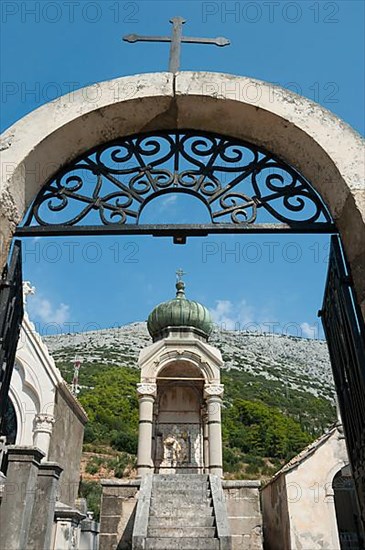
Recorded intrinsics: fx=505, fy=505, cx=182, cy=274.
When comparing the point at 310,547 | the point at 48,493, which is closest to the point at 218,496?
the point at 310,547

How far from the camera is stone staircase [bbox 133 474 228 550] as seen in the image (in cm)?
911

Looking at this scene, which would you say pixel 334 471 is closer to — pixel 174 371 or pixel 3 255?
pixel 174 371

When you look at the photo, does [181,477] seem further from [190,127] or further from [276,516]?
[190,127]

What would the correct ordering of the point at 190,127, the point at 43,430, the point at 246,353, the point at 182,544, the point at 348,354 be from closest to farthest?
the point at 348,354
the point at 190,127
the point at 182,544
the point at 43,430
the point at 246,353

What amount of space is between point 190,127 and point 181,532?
26.7 feet

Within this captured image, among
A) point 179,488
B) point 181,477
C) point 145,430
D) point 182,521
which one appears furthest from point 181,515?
point 145,430

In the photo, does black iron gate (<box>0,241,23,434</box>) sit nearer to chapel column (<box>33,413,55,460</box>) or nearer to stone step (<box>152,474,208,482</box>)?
stone step (<box>152,474,208,482</box>)

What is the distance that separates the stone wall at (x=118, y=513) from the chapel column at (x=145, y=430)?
0.82 meters

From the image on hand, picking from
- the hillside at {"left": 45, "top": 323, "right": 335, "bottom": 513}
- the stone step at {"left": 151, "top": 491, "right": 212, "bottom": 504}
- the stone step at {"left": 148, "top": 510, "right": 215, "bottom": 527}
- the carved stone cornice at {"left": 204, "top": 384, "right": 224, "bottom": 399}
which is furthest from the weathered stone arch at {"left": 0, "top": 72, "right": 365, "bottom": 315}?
the hillside at {"left": 45, "top": 323, "right": 335, "bottom": 513}

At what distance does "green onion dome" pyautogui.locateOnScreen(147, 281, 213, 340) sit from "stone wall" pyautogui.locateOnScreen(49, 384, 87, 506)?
3972 millimetres

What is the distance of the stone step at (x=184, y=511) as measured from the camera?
1070cm

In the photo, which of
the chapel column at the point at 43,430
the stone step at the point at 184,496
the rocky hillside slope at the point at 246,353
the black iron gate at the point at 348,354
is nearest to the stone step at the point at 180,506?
the stone step at the point at 184,496

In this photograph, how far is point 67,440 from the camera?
1633cm

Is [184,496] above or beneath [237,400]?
beneath
